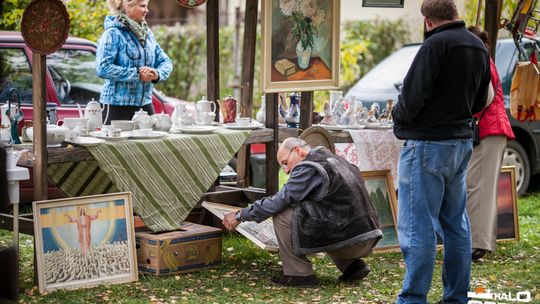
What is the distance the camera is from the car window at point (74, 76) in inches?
334

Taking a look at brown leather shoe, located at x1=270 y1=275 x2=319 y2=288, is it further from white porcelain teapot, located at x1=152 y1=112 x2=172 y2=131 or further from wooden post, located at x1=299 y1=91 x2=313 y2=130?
wooden post, located at x1=299 y1=91 x2=313 y2=130

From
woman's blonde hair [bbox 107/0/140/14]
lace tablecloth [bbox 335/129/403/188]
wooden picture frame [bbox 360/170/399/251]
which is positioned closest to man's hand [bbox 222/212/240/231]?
wooden picture frame [bbox 360/170/399/251]

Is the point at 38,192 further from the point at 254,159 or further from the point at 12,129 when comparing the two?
the point at 254,159

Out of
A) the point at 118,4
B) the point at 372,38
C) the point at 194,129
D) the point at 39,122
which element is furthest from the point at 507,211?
the point at 372,38

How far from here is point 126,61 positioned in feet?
23.2

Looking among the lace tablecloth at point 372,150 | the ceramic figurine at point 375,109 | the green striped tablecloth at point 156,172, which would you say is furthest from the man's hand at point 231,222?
the ceramic figurine at point 375,109

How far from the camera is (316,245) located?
5.93 meters

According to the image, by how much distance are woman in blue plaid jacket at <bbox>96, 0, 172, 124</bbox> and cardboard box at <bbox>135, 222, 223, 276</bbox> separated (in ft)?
3.83

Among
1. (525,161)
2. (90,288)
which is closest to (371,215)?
(90,288)

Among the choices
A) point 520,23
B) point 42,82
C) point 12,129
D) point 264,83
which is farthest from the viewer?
point 520,23

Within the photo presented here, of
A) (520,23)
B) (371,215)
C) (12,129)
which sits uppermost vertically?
(520,23)

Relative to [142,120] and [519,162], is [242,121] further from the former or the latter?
[519,162]

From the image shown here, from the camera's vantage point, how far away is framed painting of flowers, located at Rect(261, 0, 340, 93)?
22.3 ft

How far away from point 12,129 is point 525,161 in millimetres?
5684
